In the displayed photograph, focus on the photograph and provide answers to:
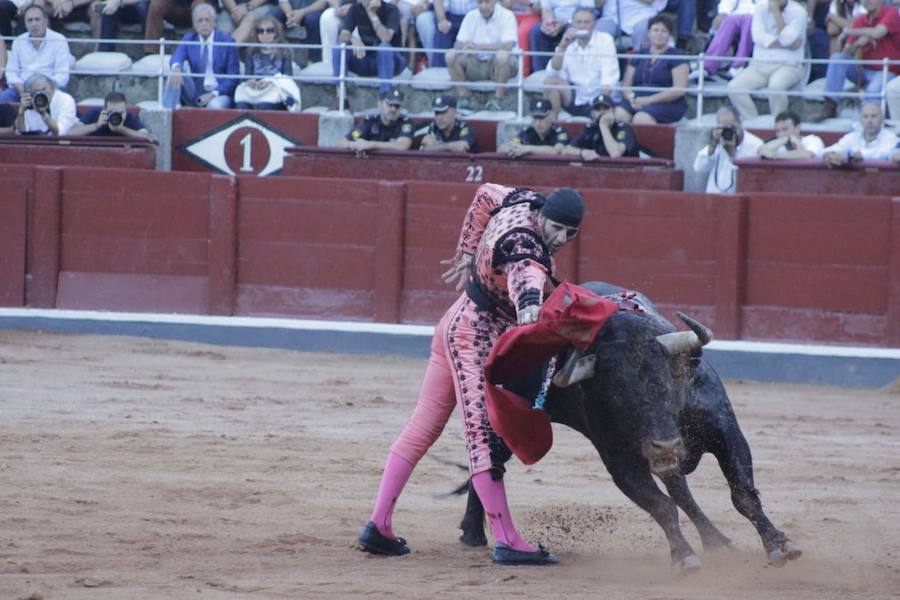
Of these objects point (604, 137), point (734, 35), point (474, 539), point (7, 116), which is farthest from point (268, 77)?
point (474, 539)

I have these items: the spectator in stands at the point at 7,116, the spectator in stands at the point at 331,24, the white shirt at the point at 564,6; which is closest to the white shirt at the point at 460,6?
the white shirt at the point at 564,6

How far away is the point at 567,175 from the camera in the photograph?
1066cm

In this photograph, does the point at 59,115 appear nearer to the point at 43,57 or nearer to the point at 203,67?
the point at 43,57

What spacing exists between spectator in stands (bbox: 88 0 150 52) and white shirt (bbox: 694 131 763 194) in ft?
17.1

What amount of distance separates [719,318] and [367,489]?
4.67m

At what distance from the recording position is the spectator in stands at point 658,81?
36.4 ft

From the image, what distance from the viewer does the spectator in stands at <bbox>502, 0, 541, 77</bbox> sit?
11.9 meters

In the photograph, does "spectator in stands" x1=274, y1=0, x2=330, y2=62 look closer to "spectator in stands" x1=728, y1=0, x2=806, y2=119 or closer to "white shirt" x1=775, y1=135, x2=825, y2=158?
"spectator in stands" x1=728, y1=0, x2=806, y2=119

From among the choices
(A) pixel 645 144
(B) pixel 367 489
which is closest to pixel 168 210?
(A) pixel 645 144

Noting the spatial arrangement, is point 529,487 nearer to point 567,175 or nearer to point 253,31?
point 567,175

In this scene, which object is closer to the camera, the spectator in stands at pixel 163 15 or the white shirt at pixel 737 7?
the white shirt at pixel 737 7

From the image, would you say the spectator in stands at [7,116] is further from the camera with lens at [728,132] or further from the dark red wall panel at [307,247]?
the camera with lens at [728,132]

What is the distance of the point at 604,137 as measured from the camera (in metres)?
10.7

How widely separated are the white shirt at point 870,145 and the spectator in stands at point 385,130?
9.94 feet
